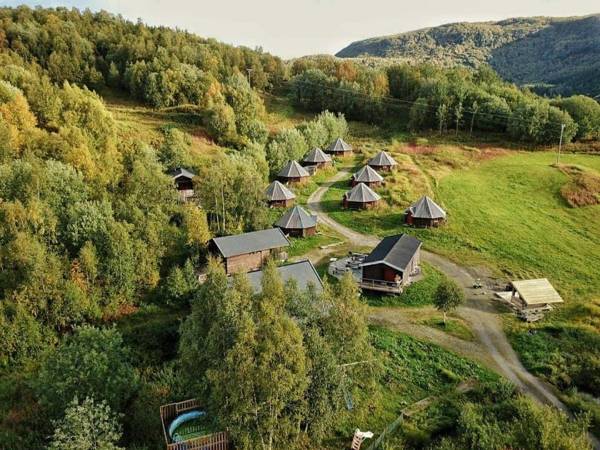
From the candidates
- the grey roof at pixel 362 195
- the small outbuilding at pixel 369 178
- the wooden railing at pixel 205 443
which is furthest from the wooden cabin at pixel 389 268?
the small outbuilding at pixel 369 178

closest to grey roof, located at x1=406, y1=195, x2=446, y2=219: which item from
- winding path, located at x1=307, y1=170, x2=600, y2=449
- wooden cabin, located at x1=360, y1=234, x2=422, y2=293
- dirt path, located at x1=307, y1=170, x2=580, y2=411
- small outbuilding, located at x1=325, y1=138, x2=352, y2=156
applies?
winding path, located at x1=307, y1=170, x2=600, y2=449

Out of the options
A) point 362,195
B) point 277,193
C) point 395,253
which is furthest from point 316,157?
→ point 395,253

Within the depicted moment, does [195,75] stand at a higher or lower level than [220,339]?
higher

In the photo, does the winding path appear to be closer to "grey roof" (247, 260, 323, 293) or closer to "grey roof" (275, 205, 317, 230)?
"grey roof" (247, 260, 323, 293)

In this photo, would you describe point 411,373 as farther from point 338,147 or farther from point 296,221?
point 338,147

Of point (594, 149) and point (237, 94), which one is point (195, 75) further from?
point (594, 149)

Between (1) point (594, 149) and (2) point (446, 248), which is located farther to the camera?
(1) point (594, 149)

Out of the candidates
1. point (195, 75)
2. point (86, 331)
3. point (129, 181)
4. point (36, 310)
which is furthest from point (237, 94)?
point (86, 331)

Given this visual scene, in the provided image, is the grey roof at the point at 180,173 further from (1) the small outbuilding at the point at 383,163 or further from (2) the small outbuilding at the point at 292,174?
(1) the small outbuilding at the point at 383,163
